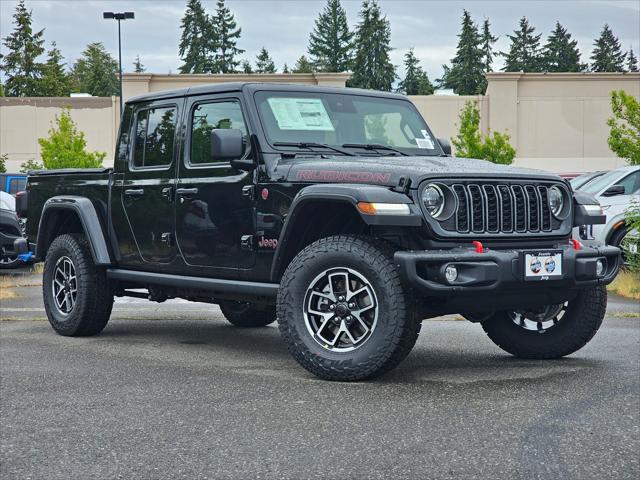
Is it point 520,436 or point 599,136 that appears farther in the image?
point 599,136

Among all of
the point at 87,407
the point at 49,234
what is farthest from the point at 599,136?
the point at 87,407

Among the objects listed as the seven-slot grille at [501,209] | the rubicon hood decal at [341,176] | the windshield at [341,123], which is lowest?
→ the seven-slot grille at [501,209]

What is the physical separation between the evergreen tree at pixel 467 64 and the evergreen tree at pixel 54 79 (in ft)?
115

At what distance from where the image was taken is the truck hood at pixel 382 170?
6223 millimetres

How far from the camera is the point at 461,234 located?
6.23 meters

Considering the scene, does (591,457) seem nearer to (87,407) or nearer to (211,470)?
(211,470)

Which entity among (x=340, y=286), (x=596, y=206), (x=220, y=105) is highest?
(x=220, y=105)

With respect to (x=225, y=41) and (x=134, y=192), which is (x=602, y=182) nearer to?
(x=134, y=192)

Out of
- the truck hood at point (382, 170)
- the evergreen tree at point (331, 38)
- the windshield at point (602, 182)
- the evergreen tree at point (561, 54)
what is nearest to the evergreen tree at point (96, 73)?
the evergreen tree at point (331, 38)

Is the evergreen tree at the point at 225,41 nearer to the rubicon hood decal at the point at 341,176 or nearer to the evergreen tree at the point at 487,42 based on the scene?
the evergreen tree at the point at 487,42

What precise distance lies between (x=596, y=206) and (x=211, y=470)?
3.81 meters

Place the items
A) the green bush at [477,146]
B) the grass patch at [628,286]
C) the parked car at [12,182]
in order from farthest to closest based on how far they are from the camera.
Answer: the green bush at [477,146], the parked car at [12,182], the grass patch at [628,286]

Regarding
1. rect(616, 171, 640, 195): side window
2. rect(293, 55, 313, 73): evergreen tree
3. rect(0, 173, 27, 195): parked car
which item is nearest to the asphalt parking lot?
rect(616, 171, 640, 195): side window

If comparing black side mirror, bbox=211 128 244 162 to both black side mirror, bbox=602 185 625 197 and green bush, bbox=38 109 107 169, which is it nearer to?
black side mirror, bbox=602 185 625 197
